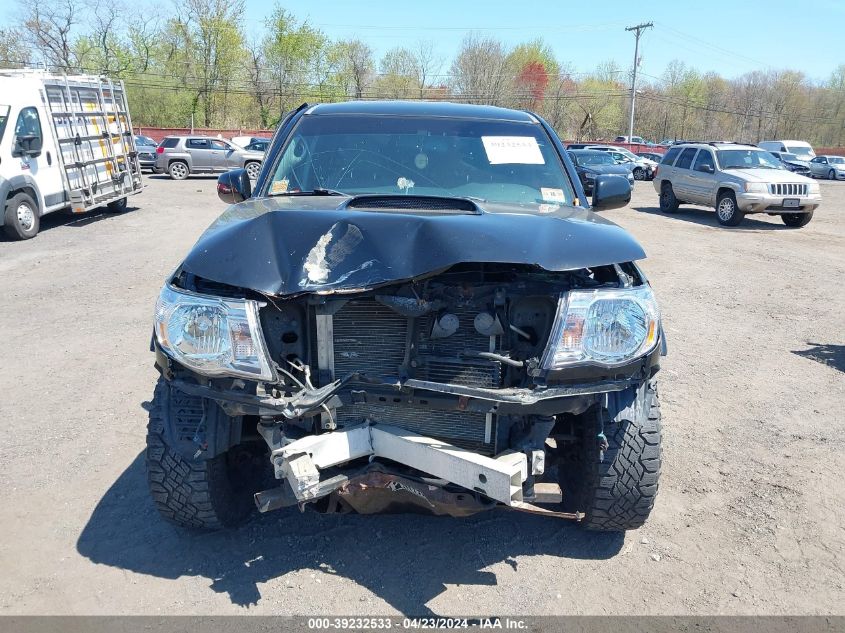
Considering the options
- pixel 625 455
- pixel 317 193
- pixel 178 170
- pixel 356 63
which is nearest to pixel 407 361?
pixel 625 455

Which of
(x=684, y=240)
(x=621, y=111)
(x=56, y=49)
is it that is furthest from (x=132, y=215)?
(x=621, y=111)

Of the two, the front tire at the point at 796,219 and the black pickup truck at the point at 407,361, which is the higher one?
the black pickup truck at the point at 407,361

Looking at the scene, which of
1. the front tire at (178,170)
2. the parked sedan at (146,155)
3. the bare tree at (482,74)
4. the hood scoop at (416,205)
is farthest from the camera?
the bare tree at (482,74)

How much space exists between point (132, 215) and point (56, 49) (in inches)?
1796

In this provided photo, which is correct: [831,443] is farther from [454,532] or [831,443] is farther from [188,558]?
[188,558]

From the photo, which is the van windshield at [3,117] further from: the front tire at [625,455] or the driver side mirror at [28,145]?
the front tire at [625,455]

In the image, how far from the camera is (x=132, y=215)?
15.6m

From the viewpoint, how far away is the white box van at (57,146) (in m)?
11.7

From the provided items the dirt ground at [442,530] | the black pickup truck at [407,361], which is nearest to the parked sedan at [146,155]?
the dirt ground at [442,530]

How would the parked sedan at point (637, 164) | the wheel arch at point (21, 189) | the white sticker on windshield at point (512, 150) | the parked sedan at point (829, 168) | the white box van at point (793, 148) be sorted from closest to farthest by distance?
the white sticker on windshield at point (512, 150)
the wheel arch at point (21, 189)
the parked sedan at point (637, 164)
the parked sedan at point (829, 168)
the white box van at point (793, 148)

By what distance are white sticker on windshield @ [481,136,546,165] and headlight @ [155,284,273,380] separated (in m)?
1.94

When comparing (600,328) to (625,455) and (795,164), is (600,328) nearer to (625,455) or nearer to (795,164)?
(625,455)

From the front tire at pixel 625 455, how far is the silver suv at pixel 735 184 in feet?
46.6

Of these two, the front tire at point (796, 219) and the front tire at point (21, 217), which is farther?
the front tire at point (796, 219)
